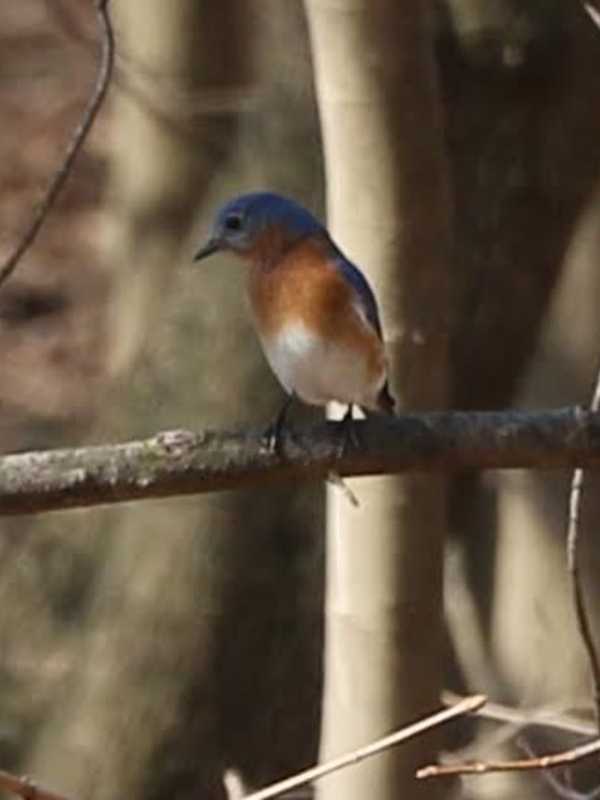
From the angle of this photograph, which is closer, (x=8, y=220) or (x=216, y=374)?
(x=216, y=374)

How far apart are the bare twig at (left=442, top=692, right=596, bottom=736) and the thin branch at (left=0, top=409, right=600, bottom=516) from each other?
1.14 metres

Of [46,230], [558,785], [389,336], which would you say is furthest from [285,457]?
[46,230]

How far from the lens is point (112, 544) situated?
424cm

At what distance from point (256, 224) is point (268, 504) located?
4.50 feet

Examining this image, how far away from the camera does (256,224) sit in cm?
→ 272

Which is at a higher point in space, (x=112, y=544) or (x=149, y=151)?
(x=149, y=151)

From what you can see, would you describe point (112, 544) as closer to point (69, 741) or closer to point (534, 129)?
point (69, 741)

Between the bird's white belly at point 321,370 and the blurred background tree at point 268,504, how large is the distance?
1.07m

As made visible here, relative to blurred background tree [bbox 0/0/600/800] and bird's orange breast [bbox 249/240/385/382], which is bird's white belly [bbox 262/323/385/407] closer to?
bird's orange breast [bbox 249/240/385/382]

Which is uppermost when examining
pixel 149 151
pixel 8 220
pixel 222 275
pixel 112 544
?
pixel 8 220

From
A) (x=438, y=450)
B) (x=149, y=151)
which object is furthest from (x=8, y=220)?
(x=438, y=450)

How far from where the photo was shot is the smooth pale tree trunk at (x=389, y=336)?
2.97m

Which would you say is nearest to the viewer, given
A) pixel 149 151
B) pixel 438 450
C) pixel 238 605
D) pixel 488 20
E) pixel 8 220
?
pixel 438 450

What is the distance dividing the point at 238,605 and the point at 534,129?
2.90ft
